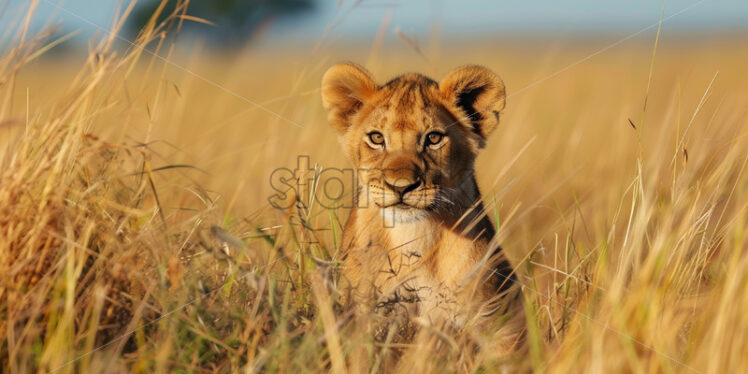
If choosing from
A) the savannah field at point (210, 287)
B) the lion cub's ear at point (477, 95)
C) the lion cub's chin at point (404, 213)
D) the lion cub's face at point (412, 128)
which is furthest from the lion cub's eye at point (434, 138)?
the savannah field at point (210, 287)

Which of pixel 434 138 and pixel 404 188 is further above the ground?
pixel 434 138

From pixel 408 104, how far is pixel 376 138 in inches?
9.5

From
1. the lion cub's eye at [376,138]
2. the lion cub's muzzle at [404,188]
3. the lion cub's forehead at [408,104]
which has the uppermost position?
the lion cub's forehead at [408,104]

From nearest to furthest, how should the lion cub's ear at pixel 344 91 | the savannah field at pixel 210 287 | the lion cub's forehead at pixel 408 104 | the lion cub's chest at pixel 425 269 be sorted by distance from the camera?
the savannah field at pixel 210 287 → the lion cub's chest at pixel 425 269 → the lion cub's forehead at pixel 408 104 → the lion cub's ear at pixel 344 91

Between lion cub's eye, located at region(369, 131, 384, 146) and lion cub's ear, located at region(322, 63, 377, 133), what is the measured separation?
0.95 feet

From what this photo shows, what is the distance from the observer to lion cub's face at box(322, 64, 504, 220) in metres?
3.58

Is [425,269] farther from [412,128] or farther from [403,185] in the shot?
[412,128]

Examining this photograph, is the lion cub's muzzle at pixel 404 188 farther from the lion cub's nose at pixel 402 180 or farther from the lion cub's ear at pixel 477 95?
the lion cub's ear at pixel 477 95

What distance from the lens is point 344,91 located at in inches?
168

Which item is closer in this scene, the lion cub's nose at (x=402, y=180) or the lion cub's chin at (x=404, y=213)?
the lion cub's nose at (x=402, y=180)

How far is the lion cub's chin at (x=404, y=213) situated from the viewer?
358 centimetres

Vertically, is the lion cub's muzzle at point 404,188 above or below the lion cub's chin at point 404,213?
above

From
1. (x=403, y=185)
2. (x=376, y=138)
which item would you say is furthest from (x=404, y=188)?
(x=376, y=138)

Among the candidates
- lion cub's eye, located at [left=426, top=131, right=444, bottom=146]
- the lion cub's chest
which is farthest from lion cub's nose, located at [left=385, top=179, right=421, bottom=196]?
lion cub's eye, located at [left=426, top=131, right=444, bottom=146]
